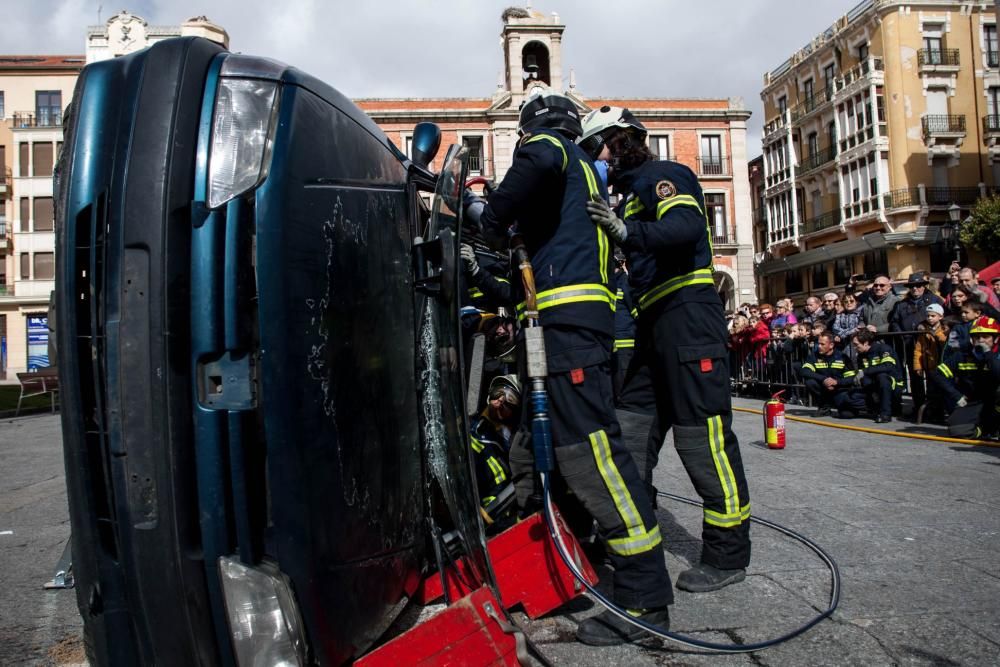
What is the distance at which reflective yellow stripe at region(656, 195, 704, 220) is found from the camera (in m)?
3.23

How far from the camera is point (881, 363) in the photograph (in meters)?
9.79

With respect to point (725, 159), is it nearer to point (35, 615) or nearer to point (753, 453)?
point (753, 453)

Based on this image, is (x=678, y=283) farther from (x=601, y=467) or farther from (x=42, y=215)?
(x=42, y=215)

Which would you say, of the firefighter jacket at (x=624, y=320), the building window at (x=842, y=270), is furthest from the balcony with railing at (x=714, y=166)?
the firefighter jacket at (x=624, y=320)

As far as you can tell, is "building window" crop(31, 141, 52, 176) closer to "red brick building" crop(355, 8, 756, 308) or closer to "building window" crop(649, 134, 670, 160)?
"red brick building" crop(355, 8, 756, 308)

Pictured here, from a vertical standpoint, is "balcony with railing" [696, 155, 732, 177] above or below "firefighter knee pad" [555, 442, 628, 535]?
above

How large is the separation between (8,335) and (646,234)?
172 ft

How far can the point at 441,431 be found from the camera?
103 inches

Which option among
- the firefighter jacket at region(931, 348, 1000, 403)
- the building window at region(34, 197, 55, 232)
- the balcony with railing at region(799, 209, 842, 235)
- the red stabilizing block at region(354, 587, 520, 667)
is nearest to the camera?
the red stabilizing block at region(354, 587, 520, 667)

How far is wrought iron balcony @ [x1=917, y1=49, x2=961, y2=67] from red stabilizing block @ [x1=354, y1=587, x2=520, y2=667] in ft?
158

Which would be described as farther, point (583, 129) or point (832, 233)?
point (832, 233)

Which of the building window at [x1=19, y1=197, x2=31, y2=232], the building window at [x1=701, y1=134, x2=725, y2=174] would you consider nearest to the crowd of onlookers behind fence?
the building window at [x1=701, y1=134, x2=725, y2=174]

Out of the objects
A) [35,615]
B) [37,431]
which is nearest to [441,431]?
[35,615]

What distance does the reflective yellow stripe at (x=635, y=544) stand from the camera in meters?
2.65
